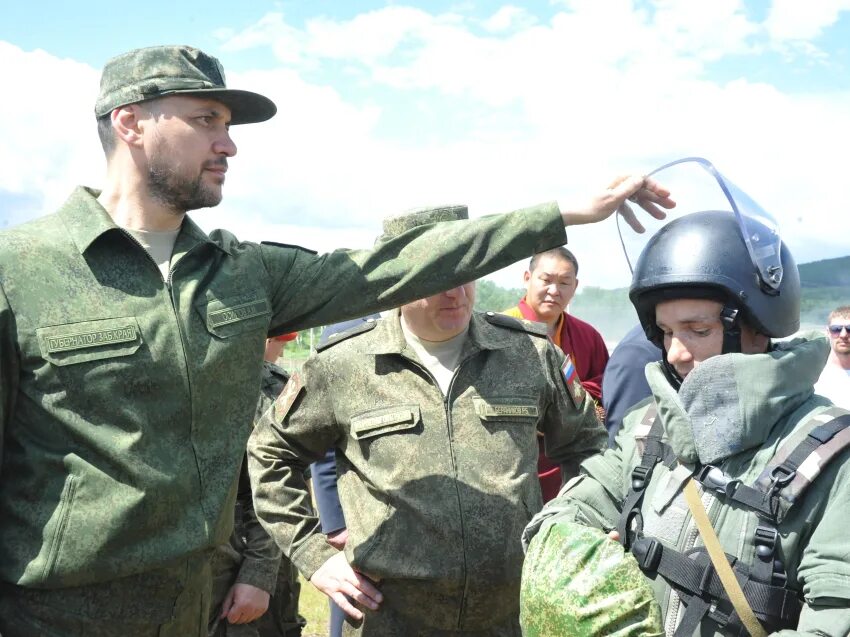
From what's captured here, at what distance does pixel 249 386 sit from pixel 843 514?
5.89 feet

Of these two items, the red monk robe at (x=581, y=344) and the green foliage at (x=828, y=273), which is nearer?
the red monk robe at (x=581, y=344)

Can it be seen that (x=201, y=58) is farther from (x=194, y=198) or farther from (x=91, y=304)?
(x=91, y=304)

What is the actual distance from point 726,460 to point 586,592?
1.82ft

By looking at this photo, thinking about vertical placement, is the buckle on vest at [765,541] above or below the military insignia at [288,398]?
below

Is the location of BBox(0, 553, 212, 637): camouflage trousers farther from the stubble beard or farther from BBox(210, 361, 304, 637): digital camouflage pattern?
BBox(210, 361, 304, 637): digital camouflage pattern

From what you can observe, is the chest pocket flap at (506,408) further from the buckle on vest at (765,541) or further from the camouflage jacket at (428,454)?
the buckle on vest at (765,541)

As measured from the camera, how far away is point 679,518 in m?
2.56

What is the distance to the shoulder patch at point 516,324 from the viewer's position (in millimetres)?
3908

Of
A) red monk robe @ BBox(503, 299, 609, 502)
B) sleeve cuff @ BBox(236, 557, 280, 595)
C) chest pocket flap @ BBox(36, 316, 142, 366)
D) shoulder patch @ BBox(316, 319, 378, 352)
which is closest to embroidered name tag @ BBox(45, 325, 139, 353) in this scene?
chest pocket flap @ BBox(36, 316, 142, 366)

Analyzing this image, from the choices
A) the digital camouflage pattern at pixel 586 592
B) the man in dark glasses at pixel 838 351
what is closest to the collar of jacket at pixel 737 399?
the digital camouflage pattern at pixel 586 592

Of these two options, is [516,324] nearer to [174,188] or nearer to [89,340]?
[174,188]

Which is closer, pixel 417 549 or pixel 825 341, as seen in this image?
pixel 825 341

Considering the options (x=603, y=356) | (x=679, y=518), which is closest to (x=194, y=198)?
(x=679, y=518)

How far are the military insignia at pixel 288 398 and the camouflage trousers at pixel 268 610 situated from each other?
2.49 feet
